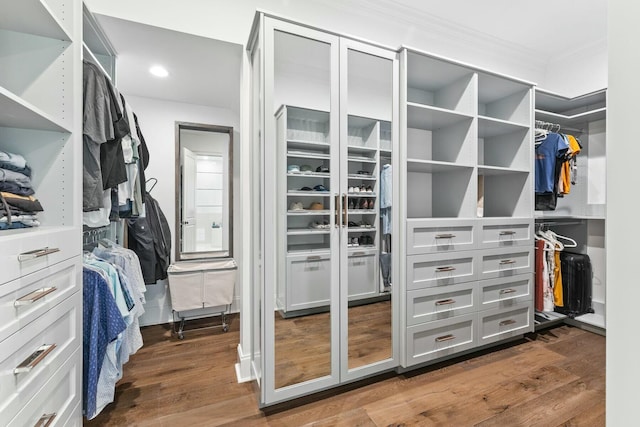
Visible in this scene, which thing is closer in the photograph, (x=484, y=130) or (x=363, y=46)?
(x=363, y=46)

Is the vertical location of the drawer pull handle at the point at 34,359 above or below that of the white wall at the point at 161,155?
below

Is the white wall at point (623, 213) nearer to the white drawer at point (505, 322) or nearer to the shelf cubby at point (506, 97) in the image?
the white drawer at point (505, 322)

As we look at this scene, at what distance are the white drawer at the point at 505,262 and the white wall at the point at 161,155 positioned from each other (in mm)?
2898

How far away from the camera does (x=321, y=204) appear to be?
1754 mm

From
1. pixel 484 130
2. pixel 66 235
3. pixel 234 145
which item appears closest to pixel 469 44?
pixel 484 130

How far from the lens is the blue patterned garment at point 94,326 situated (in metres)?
1.30

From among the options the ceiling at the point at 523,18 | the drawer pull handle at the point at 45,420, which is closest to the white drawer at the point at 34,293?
the drawer pull handle at the point at 45,420

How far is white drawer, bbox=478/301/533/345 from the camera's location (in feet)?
7.32

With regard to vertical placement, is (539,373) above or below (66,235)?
below

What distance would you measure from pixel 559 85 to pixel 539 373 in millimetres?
3185

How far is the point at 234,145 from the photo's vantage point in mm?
3098

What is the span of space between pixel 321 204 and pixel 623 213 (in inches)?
55.8

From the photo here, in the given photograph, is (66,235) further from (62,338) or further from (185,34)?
(185,34)

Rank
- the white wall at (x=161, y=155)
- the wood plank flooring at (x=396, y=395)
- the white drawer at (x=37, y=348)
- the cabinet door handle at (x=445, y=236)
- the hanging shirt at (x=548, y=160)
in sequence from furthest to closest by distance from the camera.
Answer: the white wall at (x=161, y=155) → the hanging shirt at (x=548, y=160) → the cabinet door handle at (x=445, y=236) → the wood plank flooring at (x=396, y=395) → the white drawer at (x=37, y=348)
